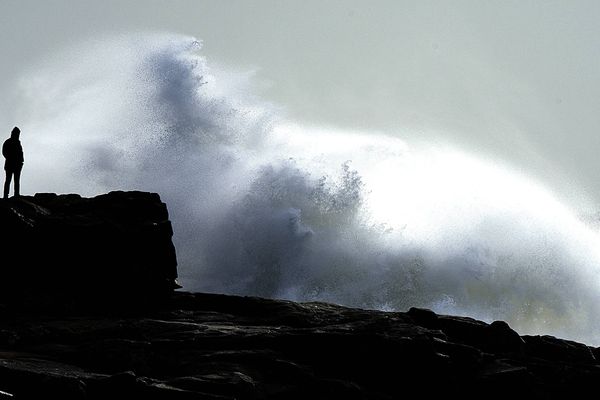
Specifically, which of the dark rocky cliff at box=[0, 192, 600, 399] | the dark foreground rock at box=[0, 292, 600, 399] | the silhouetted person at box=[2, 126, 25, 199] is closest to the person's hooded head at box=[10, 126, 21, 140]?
the silhouetted person at box=[2, 126, 25, 199]

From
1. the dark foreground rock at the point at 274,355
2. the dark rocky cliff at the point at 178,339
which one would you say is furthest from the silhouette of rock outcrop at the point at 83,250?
the dark foreground rock at the point at 274,355

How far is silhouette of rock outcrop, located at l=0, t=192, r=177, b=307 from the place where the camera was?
22812 millimetres

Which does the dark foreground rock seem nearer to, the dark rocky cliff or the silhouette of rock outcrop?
the dark rocky cliff

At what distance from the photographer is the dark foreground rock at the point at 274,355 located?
17797mm

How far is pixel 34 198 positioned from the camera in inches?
982

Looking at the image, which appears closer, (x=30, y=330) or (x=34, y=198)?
(x=30, y=330)

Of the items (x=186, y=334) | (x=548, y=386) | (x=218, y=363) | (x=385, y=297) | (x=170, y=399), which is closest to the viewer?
(x=170, y=399)

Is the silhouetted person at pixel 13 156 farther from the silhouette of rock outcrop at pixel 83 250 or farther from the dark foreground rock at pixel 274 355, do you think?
the dark foreground rock at pixel 274 355

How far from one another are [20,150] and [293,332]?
10.2m

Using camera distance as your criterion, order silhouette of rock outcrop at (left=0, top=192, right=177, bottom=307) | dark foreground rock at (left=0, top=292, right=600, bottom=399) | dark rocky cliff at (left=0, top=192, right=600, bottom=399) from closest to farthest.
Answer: dark foreground rock at (left=0, top=292, right=600, bottom=399) < dark rocky cliff at (left=0, top=192, right=600, bottom=399) < silhouette of rock outcrop at (left=0, top=192, right=177, bottom=307)

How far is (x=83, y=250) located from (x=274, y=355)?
650 centimetres

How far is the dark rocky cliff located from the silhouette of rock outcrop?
4cm

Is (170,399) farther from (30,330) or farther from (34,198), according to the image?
(34,198)

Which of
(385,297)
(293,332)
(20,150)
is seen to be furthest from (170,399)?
(385,297)
